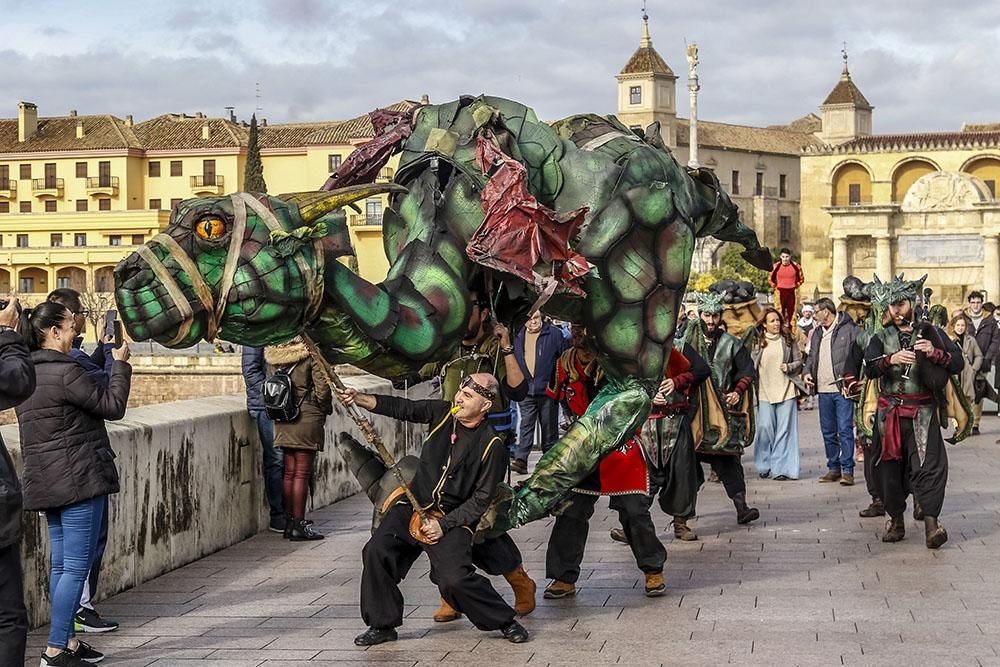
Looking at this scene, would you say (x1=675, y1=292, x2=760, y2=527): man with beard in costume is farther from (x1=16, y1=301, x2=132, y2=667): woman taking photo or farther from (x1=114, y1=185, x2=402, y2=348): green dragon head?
(x1=114, y1=185, x2=402, y2=348): green dragon head

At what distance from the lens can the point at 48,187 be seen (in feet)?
292

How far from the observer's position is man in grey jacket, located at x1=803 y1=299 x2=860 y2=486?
631 inches

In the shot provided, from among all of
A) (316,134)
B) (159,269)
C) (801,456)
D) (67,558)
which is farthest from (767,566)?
(316,134)

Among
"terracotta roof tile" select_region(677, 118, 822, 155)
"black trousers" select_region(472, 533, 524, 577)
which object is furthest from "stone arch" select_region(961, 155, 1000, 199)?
"black trousers" select_region(472, 533, 524, 577)

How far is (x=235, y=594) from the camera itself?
10.1 meters

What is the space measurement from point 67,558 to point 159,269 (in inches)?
88.7

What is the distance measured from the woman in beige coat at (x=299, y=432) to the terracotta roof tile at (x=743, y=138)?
97069mm

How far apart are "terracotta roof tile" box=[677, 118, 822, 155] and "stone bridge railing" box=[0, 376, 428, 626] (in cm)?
9731

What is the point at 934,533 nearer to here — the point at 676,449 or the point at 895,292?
the point at 895,292

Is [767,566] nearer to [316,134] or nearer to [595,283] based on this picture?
[595,283]

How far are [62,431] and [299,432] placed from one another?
13.9 feet

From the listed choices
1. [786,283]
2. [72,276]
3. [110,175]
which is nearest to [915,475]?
[786,283]

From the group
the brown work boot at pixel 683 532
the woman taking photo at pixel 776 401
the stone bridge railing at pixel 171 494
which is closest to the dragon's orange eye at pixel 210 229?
the stone bridge railing at pixel 171 494

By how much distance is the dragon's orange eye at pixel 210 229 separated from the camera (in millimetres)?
6625
